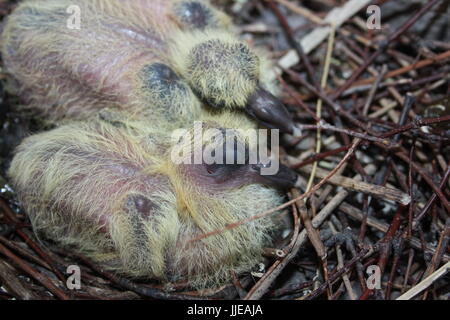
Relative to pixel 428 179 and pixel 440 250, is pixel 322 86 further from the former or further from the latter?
pixel 440 250

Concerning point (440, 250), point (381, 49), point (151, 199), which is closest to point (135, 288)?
point (151, 199)

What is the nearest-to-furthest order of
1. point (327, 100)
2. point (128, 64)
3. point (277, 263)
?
point (277, 263) → point (128, 64) → point (327, 100)

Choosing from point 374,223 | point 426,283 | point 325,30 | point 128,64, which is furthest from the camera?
point 325,30

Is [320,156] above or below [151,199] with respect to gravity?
above
